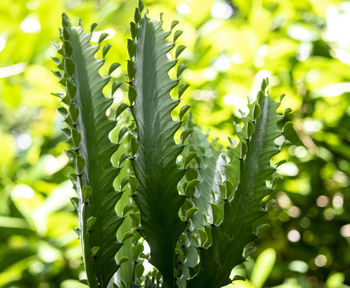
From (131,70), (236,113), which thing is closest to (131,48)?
(131,70)

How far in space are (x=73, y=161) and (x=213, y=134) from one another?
0.50 meters

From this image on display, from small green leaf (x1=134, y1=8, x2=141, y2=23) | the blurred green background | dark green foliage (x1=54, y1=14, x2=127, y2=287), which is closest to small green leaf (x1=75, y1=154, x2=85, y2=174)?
dark green foliage (x1=54, y1=14, x2=127, y2=287)

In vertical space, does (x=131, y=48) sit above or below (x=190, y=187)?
above

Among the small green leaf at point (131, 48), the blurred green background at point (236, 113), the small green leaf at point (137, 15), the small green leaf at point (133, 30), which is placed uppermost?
the small green leaf at point (137, 15)

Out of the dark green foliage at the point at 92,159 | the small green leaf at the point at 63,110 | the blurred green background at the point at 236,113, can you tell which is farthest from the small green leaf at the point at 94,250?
the blurred green background at the point at 236,113

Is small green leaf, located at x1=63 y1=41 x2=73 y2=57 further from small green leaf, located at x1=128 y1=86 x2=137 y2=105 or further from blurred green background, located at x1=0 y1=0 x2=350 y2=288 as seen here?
blurred green background, located at x1=0 y1=0 x2=350 y2=288

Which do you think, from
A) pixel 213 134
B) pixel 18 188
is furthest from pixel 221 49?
pixel 18 188

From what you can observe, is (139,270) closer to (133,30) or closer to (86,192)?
(86,192)

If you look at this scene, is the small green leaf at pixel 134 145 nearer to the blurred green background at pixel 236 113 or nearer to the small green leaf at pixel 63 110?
the small green leaf at pixel 63 110

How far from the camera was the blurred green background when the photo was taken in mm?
850

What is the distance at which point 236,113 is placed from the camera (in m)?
0.82

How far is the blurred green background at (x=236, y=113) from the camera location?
85 cm

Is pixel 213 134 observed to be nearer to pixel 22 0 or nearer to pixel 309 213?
pixel 309 213

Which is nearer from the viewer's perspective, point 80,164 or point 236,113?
point 80,164
